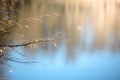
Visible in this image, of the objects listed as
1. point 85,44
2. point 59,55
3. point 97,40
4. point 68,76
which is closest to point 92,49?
point 85,44

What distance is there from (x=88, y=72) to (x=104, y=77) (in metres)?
0.38

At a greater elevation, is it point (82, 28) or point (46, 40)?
point (46, 40)

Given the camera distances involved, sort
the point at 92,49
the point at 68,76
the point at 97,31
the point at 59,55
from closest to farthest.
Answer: the point at 68,76 → the point at 59,55 → the point at 92,49 → the point at 97,31

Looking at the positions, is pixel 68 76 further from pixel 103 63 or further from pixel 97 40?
pixel 97 40

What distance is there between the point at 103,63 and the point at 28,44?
5476 mm

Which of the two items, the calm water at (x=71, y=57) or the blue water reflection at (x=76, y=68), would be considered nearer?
the calm water at (x=71, y=57)

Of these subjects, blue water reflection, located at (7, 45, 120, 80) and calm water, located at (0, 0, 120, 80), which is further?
blue water reflection, located at (7, 45, 120, 80)

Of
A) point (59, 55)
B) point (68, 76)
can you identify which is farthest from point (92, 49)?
point (68, 76)

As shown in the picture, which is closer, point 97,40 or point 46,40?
point 46,40

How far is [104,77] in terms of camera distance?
600 centimetres

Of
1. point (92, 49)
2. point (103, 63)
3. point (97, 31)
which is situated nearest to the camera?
point (103, 63)

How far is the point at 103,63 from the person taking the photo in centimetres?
708

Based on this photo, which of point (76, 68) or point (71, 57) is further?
point (71, 57)

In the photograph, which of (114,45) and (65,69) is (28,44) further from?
(114,45)
